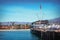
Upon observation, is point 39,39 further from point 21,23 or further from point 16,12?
point 16,12

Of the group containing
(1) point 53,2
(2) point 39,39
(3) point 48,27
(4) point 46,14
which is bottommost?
(2) point 39,39

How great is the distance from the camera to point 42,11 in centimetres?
330

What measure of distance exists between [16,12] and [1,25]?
45cm

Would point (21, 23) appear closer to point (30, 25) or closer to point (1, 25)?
point (30, 25)

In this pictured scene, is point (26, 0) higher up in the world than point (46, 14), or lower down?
higher up

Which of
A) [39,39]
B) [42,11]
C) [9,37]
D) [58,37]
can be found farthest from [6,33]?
[58,37]

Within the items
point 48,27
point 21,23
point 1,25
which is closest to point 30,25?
point 21,23

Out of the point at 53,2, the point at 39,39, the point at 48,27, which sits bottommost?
the point at 39,39

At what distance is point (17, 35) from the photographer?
10.5ft

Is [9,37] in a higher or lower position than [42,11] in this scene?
lower

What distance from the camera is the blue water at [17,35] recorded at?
3.17 m

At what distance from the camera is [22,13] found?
3.29 meters

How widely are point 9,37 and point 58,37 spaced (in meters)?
1.09

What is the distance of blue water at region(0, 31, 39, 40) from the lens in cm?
317
